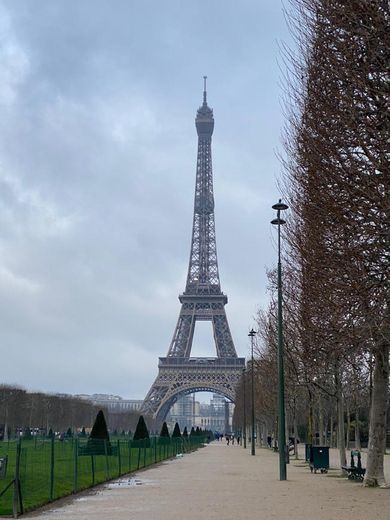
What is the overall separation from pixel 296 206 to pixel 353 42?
6.66 m

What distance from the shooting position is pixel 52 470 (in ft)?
63.7

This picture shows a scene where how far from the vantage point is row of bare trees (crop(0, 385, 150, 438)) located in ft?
308

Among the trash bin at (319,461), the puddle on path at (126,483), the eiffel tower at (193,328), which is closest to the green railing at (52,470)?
the puddle on path at (126,483)

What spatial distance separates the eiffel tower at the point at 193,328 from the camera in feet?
387

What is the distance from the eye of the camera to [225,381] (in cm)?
12050

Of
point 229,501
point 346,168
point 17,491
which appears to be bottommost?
point 229,501

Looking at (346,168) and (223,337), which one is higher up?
(223,337)

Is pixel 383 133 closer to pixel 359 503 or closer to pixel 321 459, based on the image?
pixel 359 503

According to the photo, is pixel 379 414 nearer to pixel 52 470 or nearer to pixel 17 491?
pixel 52 470

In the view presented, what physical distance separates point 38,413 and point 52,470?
88089 millimetres

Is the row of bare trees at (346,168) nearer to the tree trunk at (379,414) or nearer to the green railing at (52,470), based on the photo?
the tree trunk at (379,414)

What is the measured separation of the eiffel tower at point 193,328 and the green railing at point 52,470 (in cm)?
7777

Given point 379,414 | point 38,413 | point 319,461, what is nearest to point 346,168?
point 379,414

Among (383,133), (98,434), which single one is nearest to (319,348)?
(383,133)
